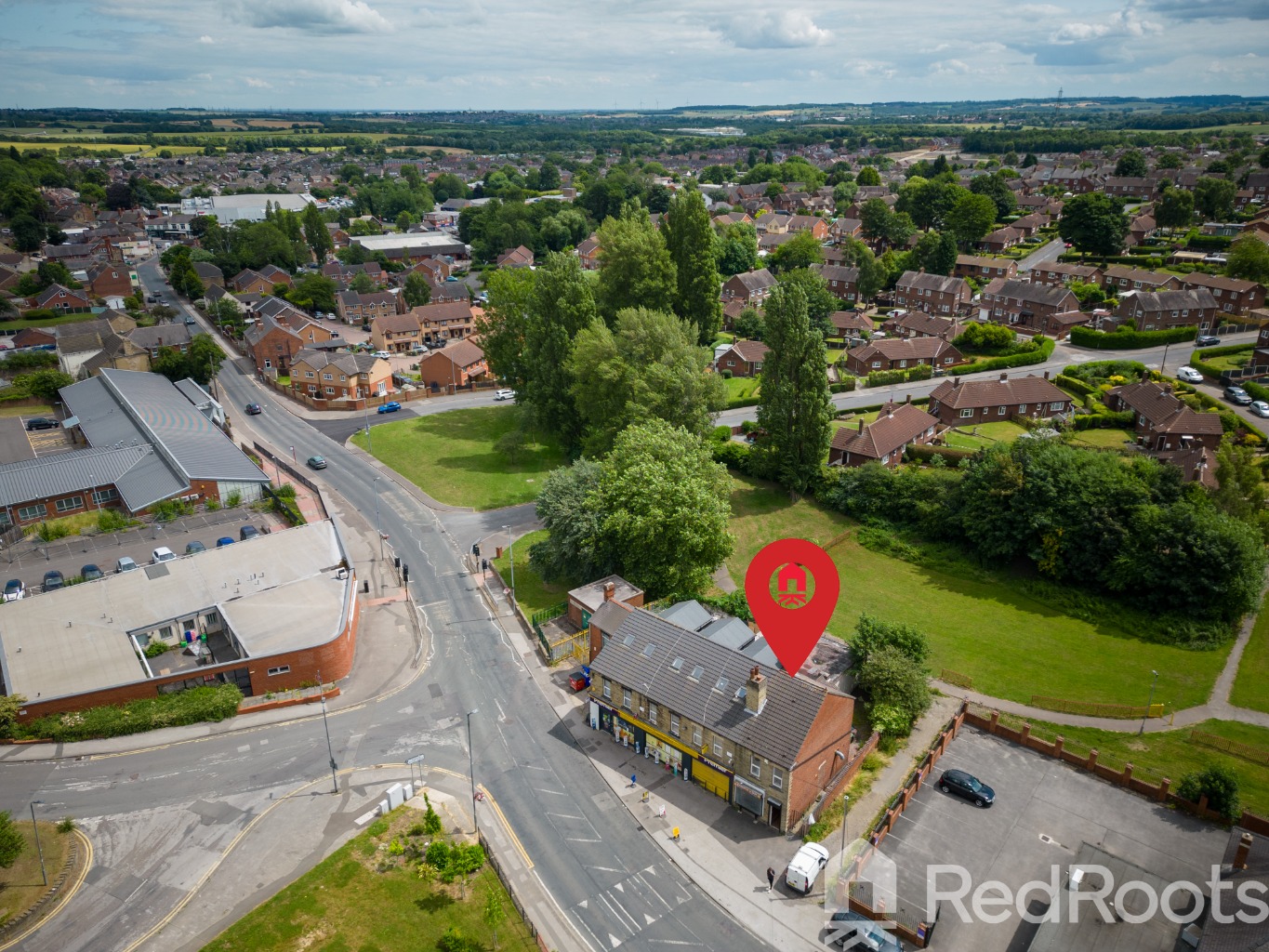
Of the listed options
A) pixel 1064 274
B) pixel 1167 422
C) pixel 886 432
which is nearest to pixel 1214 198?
pixel 1064 274

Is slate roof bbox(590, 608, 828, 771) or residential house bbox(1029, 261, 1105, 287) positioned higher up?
residential house bbox(1029, 261, 1105, 287)

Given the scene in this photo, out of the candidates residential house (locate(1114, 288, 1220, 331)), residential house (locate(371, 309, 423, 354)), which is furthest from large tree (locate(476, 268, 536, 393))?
residential house (locate(1114, 288, 1220, 331))

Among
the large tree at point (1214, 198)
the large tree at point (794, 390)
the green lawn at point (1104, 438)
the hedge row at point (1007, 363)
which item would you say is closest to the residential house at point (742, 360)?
the hedge row at point (1007, 363)

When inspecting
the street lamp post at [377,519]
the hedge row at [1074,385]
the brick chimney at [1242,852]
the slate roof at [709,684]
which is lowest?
the street lamp post at [377,519]

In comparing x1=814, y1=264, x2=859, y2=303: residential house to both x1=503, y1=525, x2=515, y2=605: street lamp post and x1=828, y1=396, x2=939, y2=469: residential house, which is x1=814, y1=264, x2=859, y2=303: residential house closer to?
x1=828, y1=396, x2=939, y2=469: residential house

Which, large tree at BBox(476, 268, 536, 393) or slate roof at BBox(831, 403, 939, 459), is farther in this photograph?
large tree at BBox(476, 268, 536, 393)

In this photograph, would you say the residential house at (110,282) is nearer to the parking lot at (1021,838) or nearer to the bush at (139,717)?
the bush at (139,717)

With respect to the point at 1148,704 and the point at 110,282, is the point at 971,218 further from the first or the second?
the point at 110,282
